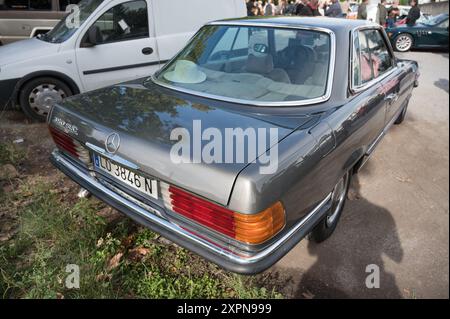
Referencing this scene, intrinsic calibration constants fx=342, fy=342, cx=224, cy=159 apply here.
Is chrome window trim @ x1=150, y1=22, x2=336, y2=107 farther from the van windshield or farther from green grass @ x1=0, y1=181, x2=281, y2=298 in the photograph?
the van windshield

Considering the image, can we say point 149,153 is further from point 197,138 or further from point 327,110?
point 327,110

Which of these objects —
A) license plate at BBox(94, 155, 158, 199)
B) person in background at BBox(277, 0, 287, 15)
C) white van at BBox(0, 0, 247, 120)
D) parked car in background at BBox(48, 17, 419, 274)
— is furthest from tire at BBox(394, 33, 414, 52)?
license plate at BBox(94, 155, 158, 199)

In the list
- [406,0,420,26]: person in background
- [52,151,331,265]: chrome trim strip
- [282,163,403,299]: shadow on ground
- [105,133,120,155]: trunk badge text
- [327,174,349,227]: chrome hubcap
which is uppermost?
[406,0,420,26]: person in background

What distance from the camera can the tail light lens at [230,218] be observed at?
1.65 metres

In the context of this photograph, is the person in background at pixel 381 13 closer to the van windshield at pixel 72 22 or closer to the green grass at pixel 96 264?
the van windshield at pixel 72 22

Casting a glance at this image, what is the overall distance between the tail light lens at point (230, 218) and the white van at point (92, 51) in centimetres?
355

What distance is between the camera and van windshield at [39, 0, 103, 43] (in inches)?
184

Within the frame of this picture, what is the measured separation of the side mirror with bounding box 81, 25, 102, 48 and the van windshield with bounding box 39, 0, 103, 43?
167mm

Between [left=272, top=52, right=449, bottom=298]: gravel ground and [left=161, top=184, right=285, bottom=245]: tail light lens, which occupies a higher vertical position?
[left=161, top=184, right=285, bottom=245]: tail light lens

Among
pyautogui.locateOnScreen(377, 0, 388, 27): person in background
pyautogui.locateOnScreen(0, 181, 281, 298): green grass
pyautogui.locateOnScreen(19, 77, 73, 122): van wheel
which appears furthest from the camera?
pyautogui.locateOnScreen(377, 0, 388, 27): person in background

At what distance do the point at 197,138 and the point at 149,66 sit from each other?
3.55m

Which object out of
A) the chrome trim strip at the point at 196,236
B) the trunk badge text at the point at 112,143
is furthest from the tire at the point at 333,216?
the trunk badge text at the point at 112,143

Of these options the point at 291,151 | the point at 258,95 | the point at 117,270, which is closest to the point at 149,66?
the point at 258,95
